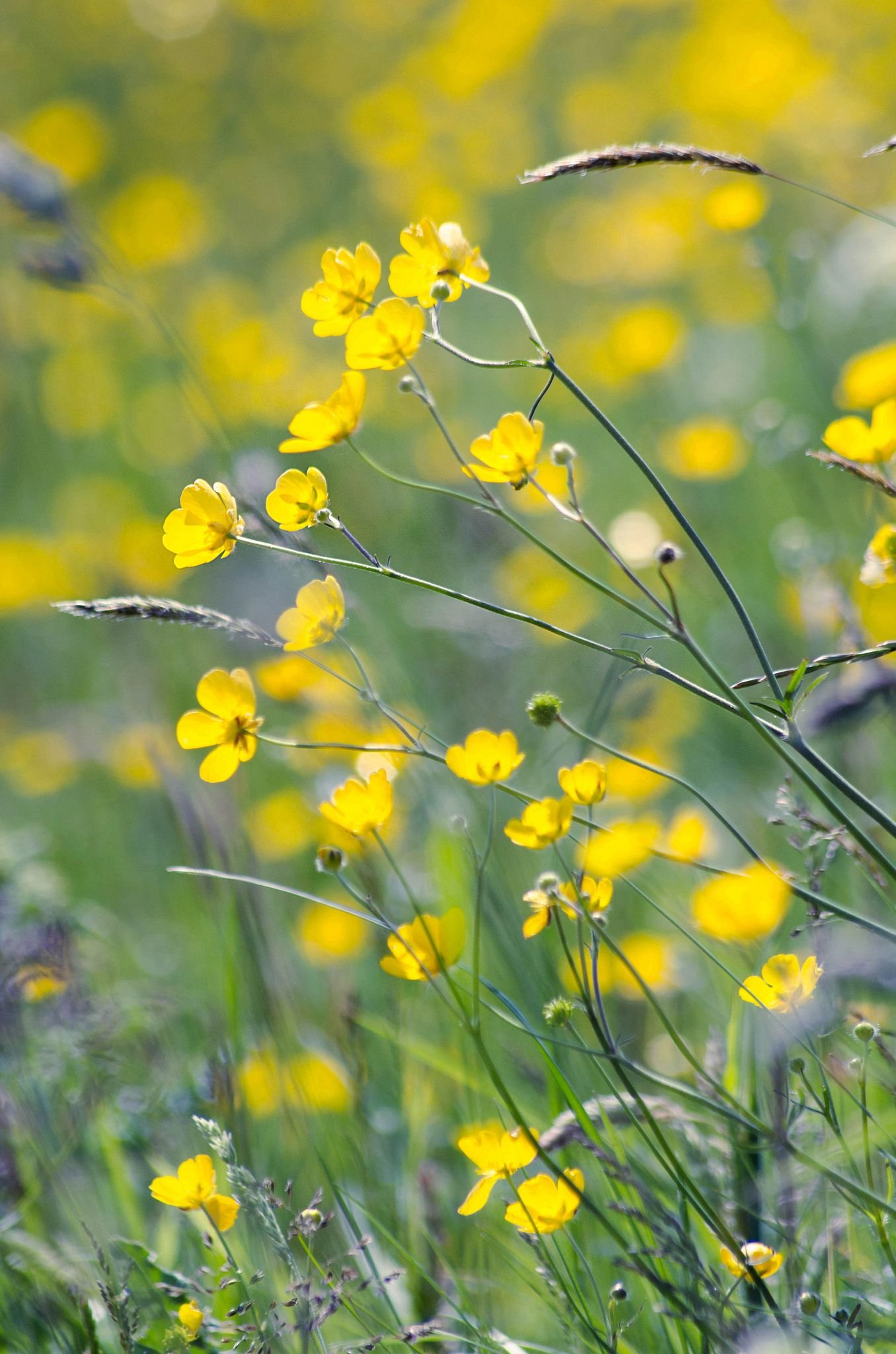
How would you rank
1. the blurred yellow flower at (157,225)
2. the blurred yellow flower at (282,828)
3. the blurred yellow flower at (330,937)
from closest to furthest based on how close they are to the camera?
the blurred yellow flower at (330,937) < the blurred yellow flower at (282,828) < the blurred yellow flower at (157,225)

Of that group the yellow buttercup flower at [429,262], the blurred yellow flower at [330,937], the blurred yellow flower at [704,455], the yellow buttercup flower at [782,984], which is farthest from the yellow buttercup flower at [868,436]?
the blurred yellow flower at [704,455]

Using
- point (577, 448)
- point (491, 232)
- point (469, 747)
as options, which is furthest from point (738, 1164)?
point (491, 232)

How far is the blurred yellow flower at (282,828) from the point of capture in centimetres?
237

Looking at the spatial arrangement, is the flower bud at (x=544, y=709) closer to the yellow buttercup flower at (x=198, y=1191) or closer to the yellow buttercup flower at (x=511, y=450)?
the yellow buttercup flower at (x=511, y=450)

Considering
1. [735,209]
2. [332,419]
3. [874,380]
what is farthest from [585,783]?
[735,209]

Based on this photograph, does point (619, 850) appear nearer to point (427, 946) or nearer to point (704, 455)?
point (427, 946)

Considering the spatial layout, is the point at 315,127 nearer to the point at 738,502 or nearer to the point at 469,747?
the point at 738,502

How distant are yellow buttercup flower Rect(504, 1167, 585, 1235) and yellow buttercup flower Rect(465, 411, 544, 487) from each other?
63cm

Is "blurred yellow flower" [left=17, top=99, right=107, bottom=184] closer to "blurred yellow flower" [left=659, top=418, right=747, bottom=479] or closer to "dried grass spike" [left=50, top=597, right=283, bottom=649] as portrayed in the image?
"blurred yellow flower" [left=659, top=418, right=747, bottom=479]

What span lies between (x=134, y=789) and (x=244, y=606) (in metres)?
0.61

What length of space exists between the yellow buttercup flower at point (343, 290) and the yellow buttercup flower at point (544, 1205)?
0.80 metres

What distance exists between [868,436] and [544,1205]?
83 centimetres

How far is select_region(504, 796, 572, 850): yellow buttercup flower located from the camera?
0.92 m

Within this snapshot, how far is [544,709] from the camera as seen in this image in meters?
1.00
